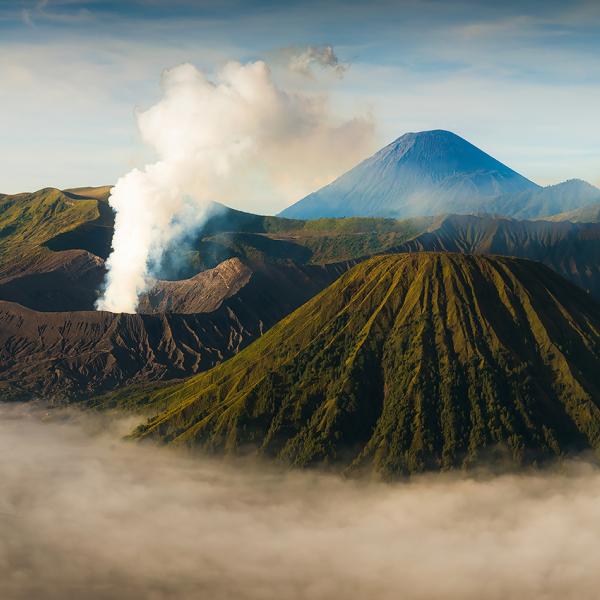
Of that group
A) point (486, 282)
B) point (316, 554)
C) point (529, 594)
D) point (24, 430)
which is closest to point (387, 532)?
point (316, 554)

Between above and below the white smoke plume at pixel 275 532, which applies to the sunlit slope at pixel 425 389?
above

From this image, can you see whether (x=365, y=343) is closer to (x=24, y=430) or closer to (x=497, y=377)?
(x=497, y=377)

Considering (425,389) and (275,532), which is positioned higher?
(425,389)

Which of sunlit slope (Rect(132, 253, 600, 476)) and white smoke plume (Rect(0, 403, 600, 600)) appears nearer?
white smoke plume (Rect(0, 403, 600, 600))

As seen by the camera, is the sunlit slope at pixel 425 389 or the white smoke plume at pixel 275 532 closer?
the white smoke plume at pixel 275 532

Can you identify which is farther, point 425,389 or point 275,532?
point 425,389

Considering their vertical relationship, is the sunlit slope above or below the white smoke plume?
above
